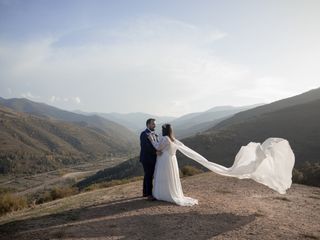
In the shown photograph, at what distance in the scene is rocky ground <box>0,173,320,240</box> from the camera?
8.44 meters

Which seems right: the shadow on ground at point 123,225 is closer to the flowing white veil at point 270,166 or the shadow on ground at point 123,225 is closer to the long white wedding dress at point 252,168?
the long white wedding dress at point 252,168

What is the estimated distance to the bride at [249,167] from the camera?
35.7 ft

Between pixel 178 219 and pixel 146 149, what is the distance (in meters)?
2.88

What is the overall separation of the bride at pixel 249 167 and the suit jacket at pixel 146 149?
0.51 ft

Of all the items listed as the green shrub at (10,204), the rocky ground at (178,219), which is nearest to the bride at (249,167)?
the rocky ground at (178,219)

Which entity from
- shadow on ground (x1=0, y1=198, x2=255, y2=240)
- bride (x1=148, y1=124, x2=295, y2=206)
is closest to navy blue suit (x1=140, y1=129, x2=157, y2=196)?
bride (x1=148, y1=124, x2=295, y2=206)

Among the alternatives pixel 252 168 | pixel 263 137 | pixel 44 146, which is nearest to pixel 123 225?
pixel 252 168

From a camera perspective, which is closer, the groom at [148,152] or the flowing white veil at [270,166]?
the flowing white veil at [270,166]

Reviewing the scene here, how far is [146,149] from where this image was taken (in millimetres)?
11648

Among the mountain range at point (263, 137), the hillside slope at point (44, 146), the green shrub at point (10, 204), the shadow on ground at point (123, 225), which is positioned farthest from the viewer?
the hillside slope at point (44, 146)

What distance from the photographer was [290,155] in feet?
37.2

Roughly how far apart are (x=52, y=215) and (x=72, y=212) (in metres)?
0.58

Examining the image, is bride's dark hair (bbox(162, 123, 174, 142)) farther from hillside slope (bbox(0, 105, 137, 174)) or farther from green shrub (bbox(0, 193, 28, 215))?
hillside slope (bbox(0, 105, 137, 174))

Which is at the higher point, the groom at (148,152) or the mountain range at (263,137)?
the groom at (148,152)
